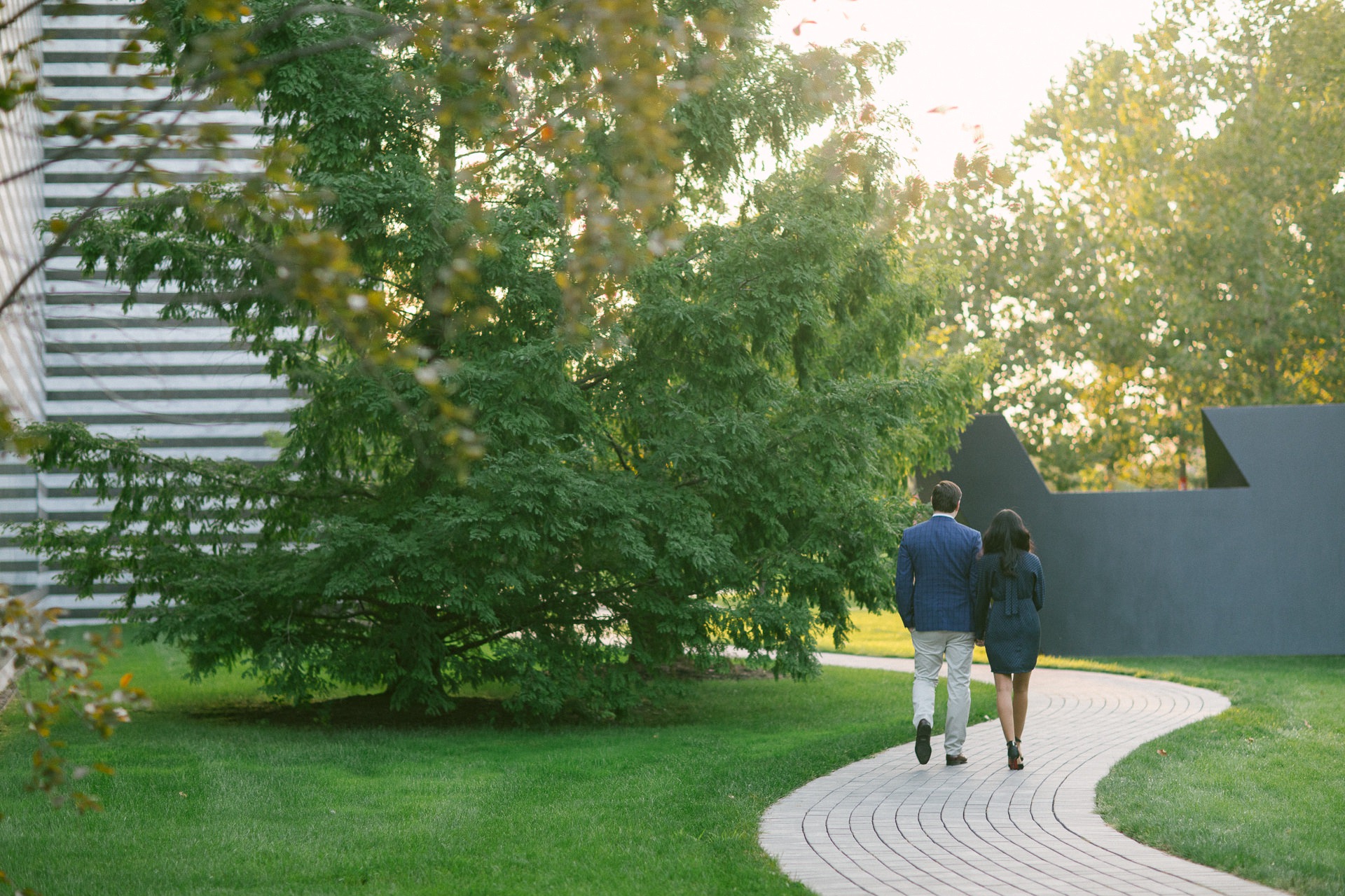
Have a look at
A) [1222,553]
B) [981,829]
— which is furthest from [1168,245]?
[981,829]

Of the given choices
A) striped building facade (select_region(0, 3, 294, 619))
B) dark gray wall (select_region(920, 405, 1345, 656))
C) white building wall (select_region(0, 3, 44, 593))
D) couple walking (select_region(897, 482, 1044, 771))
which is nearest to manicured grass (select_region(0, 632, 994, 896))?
couple walking (select_region(897, 482, 1044, 771))

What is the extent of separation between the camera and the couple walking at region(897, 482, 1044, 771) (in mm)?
7887

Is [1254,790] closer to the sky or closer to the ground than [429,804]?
closer to the sky

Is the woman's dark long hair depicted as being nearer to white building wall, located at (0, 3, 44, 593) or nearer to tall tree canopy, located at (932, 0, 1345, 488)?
tall tree canopy, located at (932, 0, 1345, 488)

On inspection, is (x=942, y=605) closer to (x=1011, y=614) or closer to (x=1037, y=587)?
(x=1011, y=614)

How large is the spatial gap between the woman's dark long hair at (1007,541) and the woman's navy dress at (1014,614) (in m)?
0.03

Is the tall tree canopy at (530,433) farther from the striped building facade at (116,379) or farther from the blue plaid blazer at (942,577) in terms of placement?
the striped building facade at (116,379)

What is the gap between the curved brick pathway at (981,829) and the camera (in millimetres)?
5164

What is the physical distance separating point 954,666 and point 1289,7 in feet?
70.1

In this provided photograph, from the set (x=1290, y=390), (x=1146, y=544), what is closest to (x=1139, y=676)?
(x=1146, y=544)

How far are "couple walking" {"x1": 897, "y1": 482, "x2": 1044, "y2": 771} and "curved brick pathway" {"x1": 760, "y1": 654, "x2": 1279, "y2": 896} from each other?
366mm

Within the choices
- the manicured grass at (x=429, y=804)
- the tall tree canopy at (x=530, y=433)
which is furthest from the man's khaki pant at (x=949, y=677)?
the tall tree canopy at (x=530, y=433)

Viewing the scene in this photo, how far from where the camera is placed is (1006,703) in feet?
25.8

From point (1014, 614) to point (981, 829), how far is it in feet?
6.75
